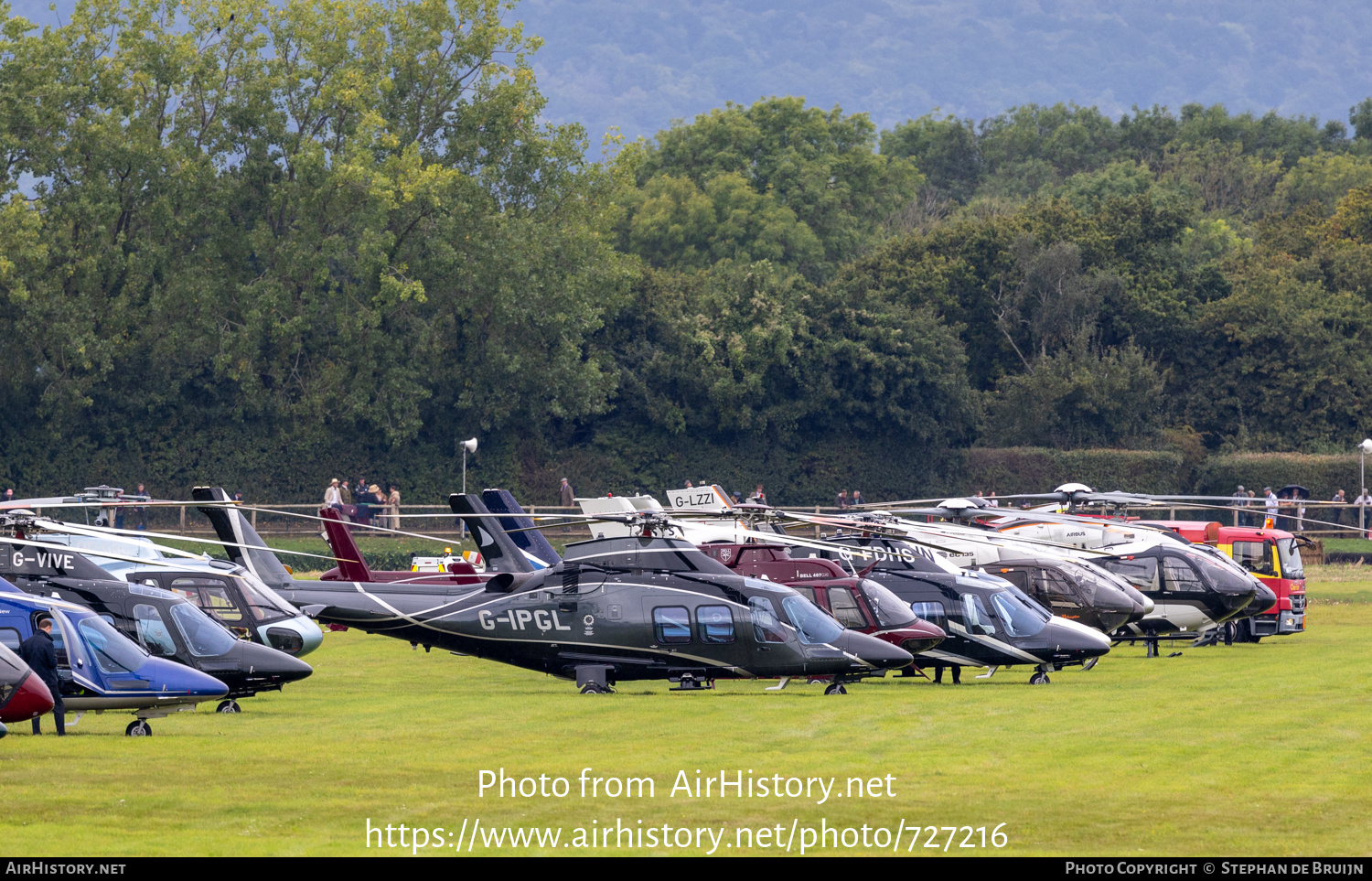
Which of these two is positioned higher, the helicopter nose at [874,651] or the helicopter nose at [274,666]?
the helicopter nose at [274,666]

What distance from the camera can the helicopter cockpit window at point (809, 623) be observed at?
81.4ft

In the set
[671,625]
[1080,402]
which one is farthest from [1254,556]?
[1080,402]

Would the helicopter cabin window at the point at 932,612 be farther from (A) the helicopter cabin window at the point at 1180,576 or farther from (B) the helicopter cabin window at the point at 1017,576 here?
(A) the helicopter cabin window at the point at 1180,576

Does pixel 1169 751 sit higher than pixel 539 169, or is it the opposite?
pixel 539 169

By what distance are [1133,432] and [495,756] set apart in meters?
58.8

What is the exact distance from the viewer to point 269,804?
50.6ft

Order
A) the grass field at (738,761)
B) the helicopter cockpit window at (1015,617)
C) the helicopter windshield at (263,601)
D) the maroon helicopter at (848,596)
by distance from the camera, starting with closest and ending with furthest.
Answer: the grass field at (738,761) → the helicopter windshield at (263,601) → the maroon helicopter at (848,596) → the helicopter cockpit window at (1015,617)

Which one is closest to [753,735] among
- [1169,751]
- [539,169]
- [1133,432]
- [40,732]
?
[1169,751]

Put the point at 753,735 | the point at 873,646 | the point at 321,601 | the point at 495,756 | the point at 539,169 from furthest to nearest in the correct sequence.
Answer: the point at 539,169, the point at 321,601, the point at 873,646, the point at 753,735, the point at 495,756

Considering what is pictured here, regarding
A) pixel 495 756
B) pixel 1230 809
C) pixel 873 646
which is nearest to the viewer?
pixel 1230 809

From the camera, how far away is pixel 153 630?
72.5ft

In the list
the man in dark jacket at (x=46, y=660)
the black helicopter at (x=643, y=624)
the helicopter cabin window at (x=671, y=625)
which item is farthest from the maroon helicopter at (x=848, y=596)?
the man in dark jacket at (x=46, y=660)

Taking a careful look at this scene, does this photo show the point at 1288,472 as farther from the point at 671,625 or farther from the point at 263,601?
the point at 263,601

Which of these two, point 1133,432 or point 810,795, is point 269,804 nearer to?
point 810,795
